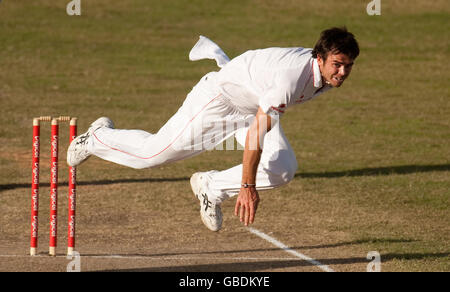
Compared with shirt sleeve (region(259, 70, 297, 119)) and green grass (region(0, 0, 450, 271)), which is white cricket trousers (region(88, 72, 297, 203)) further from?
green grass (region(0, 0, 450, 271))

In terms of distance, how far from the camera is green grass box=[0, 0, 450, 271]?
416 inches

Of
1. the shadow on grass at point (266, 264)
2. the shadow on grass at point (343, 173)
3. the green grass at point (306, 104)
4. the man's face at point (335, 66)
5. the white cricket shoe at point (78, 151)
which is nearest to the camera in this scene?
the man's face at point (335, 66)

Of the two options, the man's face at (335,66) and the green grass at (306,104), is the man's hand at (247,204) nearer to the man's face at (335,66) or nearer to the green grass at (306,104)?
the man's face at (335,66)

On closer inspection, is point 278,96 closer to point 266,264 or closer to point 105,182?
point 266,264

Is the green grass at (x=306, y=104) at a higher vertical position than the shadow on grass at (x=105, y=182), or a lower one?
higher

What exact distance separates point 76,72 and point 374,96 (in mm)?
7963

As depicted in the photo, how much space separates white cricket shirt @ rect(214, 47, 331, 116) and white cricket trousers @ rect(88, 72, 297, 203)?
159 millimetres

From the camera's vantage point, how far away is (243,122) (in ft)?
25.5

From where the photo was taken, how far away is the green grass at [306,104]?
10555 millimetres

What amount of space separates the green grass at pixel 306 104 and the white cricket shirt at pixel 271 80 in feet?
6.70

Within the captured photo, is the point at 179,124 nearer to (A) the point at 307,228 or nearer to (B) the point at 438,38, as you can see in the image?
(A) the point at 307,228

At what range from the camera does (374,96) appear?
20469 millimetres

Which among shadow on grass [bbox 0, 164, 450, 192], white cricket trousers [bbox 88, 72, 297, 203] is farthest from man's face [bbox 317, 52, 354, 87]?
shadow on grass [bbox 0, 164, 450, 192]

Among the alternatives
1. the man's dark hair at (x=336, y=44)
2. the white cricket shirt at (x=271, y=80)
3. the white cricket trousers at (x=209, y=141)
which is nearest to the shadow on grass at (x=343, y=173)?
the white cricket trousers at (x=209, y=141)
